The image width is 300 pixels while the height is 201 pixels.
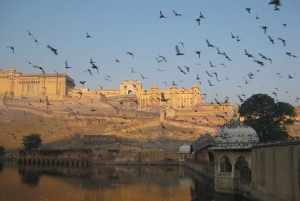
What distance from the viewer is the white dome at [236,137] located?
23672 millimetres

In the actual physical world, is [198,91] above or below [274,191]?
above

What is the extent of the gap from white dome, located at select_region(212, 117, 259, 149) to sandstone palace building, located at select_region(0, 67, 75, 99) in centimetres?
9332

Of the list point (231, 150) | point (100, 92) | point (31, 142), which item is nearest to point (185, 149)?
point (31, 142)

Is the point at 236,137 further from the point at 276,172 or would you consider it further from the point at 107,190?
the point at 107,190

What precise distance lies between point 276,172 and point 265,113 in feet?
91.4

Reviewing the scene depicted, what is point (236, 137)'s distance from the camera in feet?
78.8

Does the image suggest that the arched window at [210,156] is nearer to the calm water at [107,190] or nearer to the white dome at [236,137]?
the calm water at [107,190]

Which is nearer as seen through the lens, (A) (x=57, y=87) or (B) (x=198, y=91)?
(B) (x=198, y=91)

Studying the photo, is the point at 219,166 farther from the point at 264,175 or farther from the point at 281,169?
the point at 281,169

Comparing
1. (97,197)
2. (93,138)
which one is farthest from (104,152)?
(97,197)

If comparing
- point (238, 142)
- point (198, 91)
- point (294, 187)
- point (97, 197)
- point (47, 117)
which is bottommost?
point (97, 197)

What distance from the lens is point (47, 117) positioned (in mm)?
84312

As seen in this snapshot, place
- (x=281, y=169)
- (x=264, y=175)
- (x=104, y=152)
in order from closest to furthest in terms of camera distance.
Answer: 1. (x=281, y=169)
2. (x=264, y=175)
3. (x=104, y=152)

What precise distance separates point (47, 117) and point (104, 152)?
33.5 meters
